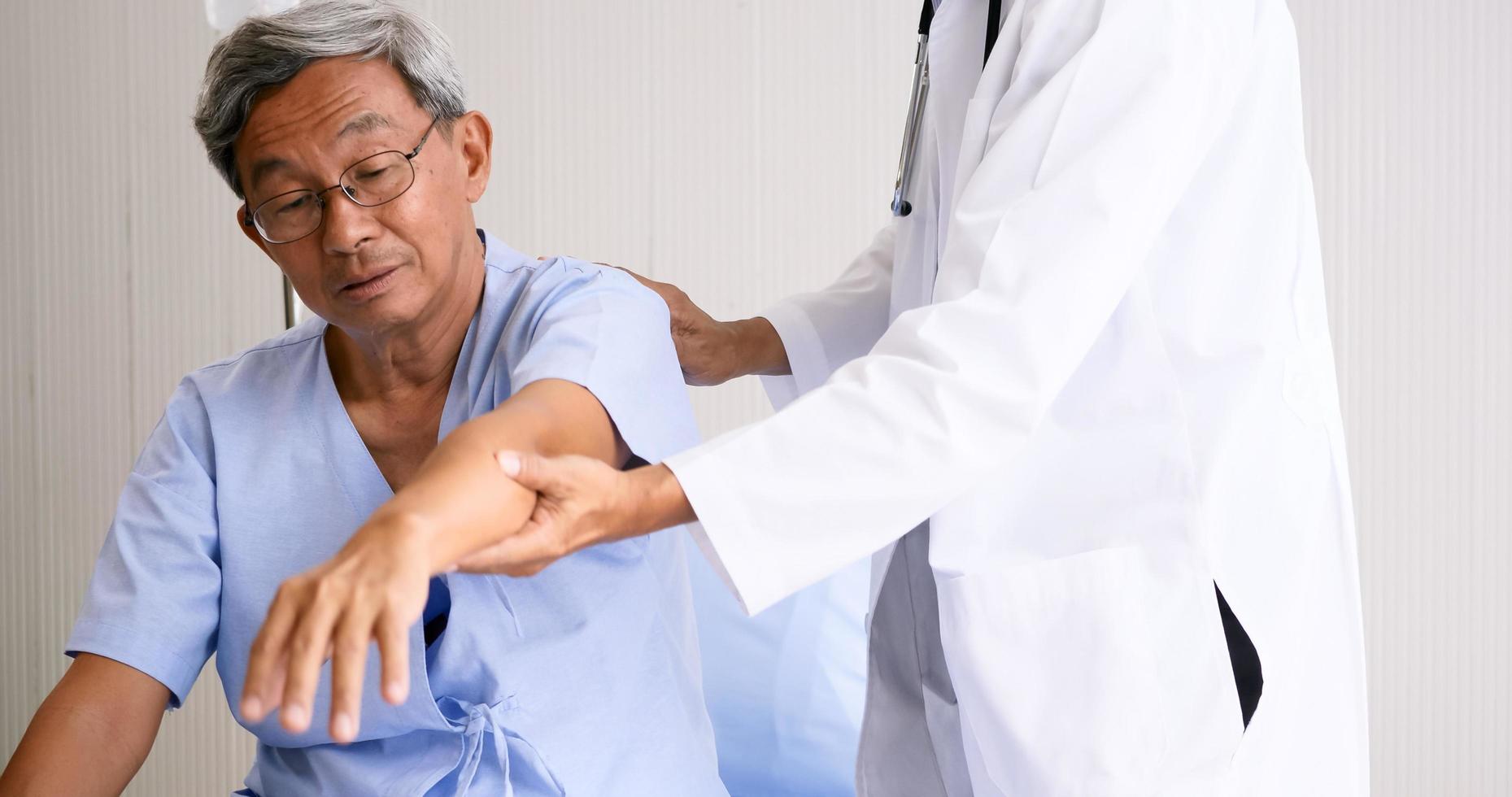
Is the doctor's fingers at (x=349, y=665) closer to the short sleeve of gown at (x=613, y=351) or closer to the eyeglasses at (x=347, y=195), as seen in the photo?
the short sleeve of gown at (x=613, y=351)

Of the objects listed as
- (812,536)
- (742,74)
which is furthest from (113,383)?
(812,536)

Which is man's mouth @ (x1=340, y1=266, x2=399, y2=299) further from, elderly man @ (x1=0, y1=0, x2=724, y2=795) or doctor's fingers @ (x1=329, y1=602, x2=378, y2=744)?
doctor's fingers @ (x1=329, y1=602, x2=378, y2=744)

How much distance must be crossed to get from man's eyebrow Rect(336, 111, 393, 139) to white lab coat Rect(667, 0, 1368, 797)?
0.47 meters

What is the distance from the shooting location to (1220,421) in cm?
94

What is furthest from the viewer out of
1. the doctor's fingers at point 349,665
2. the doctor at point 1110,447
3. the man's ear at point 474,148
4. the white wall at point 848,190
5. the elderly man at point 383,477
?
the white wall at point 848,190

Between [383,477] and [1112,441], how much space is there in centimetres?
65

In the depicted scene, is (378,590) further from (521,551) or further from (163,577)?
(163,577)

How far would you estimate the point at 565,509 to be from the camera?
72 cm

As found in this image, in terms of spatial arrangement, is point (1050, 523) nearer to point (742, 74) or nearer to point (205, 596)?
point (205, 596)

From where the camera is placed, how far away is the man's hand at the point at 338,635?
1.90ft

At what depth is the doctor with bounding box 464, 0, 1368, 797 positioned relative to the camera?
0.80 metres

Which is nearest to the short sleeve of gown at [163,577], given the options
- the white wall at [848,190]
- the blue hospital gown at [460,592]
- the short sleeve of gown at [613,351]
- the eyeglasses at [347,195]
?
the blue hospital gown at [460,592]

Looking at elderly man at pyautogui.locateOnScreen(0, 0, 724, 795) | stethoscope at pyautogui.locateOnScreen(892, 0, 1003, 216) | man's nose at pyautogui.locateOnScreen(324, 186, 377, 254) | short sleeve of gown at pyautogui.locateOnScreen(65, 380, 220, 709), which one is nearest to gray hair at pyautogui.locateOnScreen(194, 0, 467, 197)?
elderly man at pyautogui.locateOnScreen(0, 0, 724, 795)

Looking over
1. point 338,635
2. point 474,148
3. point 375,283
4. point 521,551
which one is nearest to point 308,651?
point 338,635
